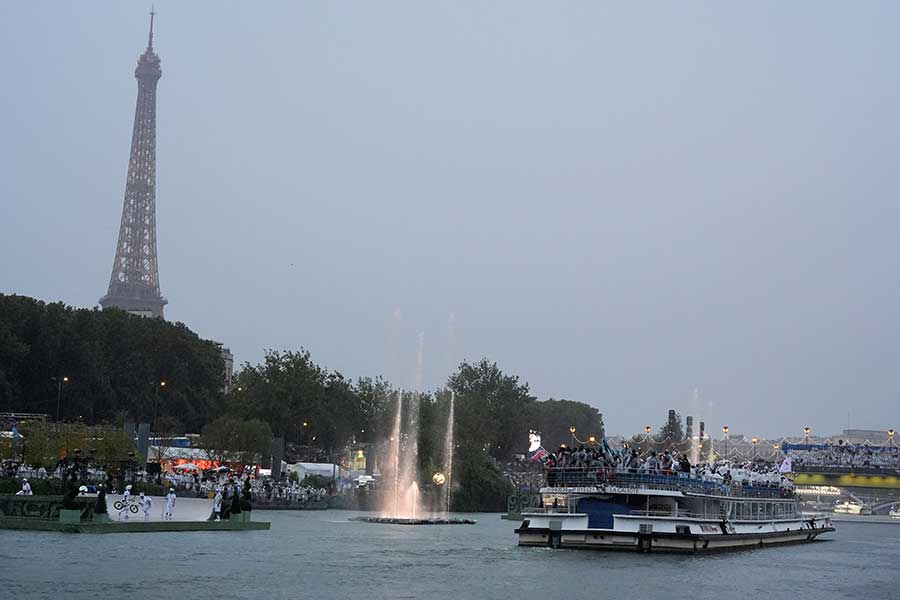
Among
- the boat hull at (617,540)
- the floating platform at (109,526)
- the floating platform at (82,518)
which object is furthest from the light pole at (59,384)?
the boat hull at (617,540)

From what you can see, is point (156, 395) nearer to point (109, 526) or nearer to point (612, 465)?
point (109, 526)

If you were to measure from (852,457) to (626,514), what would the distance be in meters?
118

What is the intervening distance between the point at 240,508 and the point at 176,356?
8503cm

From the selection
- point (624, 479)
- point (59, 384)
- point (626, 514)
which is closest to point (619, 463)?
point (624, 479)

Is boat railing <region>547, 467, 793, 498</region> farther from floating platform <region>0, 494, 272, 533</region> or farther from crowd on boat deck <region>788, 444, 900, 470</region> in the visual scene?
crowd on boat deck <region>788, 444, 900, 470</region>

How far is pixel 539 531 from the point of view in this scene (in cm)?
6744

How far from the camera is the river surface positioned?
1810 inches

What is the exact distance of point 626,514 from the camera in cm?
6625

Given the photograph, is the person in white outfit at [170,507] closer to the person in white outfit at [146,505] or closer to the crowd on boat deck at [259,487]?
the person in white outfit at [146,505]

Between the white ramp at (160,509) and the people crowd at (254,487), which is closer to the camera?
the white ramp at (160,509)

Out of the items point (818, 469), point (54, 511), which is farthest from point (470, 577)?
point (818, 469)

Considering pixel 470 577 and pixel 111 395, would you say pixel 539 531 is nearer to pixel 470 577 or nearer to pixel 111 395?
pixel 470 577

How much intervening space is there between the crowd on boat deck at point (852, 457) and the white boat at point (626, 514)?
320ft

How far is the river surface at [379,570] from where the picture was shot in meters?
46.0
